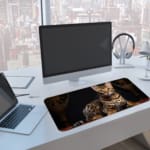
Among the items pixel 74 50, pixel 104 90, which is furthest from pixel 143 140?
pixel 74 50

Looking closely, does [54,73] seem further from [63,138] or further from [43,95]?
[63,138]

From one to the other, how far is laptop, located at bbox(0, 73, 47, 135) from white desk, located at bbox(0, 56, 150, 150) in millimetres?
37

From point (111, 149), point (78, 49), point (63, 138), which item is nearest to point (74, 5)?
point (78, 49)

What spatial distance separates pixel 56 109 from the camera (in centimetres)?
146

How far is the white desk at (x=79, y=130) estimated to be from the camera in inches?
45.4

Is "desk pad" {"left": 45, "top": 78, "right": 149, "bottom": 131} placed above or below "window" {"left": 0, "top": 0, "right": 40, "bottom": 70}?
below

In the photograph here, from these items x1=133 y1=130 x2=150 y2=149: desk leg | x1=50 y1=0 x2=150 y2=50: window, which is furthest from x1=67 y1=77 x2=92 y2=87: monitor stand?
x1=50 y1=0 x2=150 y2=50: window

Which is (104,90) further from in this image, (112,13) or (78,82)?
(112,13)

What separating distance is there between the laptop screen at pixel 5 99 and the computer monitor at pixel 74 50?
256 millimetres

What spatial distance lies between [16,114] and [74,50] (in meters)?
0.62

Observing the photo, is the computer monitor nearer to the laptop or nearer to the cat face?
the cat face

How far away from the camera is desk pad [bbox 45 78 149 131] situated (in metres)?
1.39

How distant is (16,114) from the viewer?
137cm

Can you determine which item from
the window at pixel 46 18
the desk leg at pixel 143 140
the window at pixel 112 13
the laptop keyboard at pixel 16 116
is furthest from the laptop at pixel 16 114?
the window at pixel 112 13
